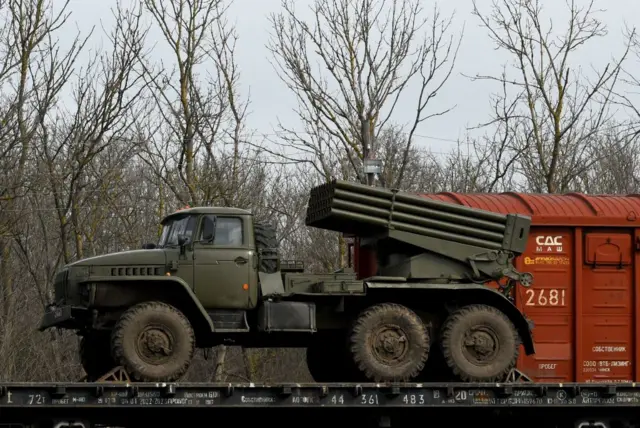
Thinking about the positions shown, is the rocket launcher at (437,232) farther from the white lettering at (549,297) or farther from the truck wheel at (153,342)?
the truck wheel at (153,342)

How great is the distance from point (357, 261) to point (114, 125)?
34.2ft

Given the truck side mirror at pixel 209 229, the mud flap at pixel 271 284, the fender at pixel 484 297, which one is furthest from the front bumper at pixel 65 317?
the fender at pixel 484 297

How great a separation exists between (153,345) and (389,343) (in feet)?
9.64

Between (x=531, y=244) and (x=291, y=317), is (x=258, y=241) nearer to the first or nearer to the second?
(x=291, y=317)

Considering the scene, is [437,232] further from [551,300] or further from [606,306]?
[606,306]

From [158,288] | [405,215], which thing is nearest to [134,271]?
[158,288]

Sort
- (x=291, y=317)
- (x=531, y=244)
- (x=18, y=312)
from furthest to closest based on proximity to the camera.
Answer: (x=18, y=312), (x=531, y=244), (x=291, y=317)

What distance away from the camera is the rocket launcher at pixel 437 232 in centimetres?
1474

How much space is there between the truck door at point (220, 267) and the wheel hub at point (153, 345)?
869mm

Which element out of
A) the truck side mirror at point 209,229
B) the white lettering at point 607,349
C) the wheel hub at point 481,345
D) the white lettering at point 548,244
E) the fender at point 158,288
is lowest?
the white lettering at point 607,349

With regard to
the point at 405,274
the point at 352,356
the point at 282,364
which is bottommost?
the point at 282,364

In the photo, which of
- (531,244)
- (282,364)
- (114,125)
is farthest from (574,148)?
(531,244)

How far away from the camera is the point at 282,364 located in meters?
32.5

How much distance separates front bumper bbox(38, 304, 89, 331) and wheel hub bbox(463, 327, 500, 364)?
189 inches
